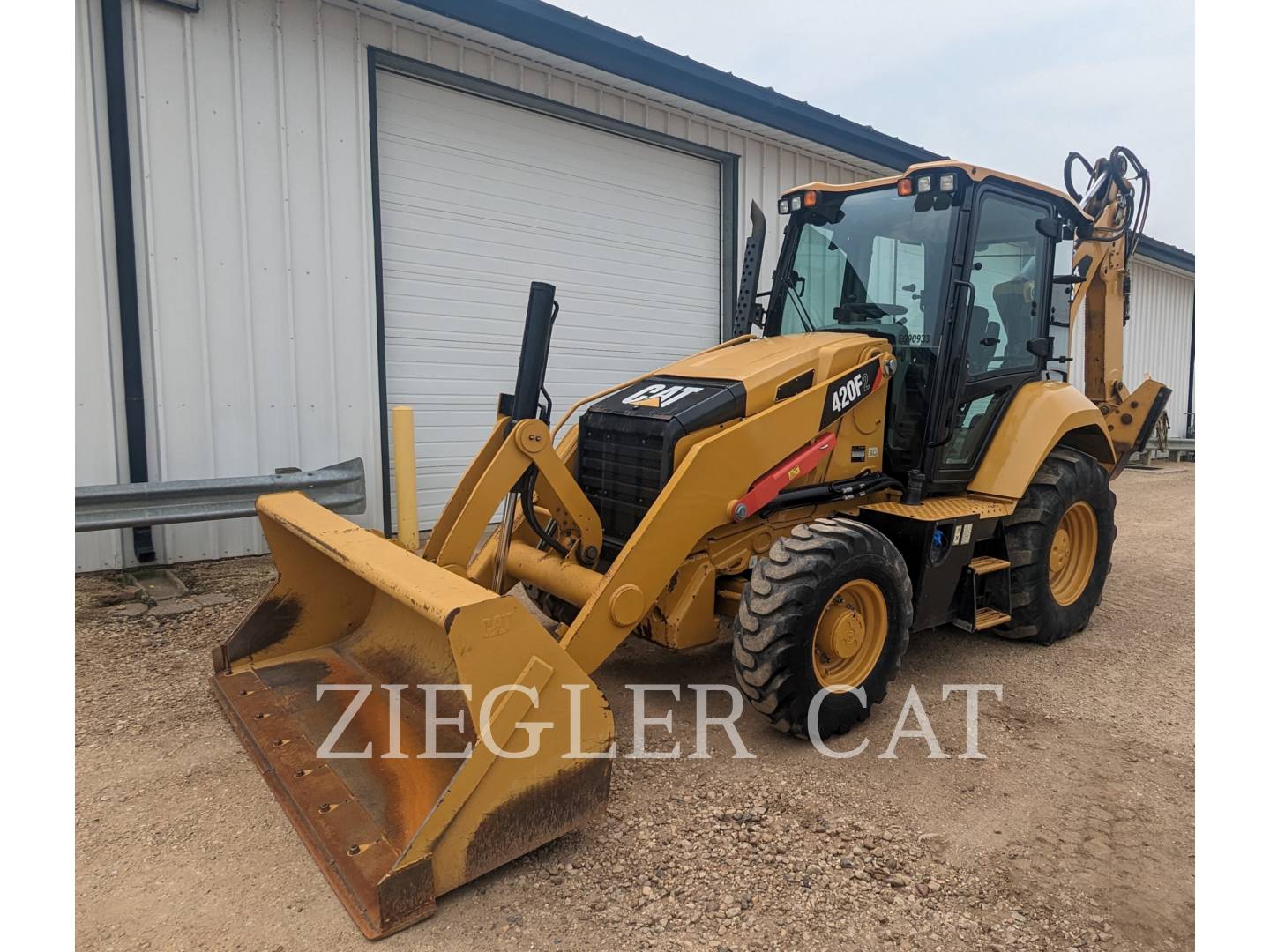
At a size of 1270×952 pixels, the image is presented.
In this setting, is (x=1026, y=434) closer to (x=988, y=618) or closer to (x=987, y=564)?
(x=987, y=564)

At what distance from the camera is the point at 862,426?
4121 millimetres

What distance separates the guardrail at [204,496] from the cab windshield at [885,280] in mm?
3393

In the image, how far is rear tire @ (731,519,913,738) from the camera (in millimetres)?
3227

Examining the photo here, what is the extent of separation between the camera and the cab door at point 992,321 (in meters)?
4.23

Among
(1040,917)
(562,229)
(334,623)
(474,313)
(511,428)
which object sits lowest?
(1040,917)

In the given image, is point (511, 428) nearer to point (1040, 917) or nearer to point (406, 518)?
point (1040, 917)

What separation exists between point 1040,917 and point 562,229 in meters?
6.77

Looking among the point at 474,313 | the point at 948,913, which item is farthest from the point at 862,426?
the point at 474,313

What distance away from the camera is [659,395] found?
3.90m

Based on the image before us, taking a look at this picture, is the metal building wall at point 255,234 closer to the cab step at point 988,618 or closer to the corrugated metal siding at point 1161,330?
the cab step at point 988,618

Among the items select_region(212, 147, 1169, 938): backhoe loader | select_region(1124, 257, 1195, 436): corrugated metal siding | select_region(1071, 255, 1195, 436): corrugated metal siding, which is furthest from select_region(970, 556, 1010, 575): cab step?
select_region(1124, 257, 1195, 436): corrugated metal siding

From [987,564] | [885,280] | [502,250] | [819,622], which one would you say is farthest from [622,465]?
[502,250]

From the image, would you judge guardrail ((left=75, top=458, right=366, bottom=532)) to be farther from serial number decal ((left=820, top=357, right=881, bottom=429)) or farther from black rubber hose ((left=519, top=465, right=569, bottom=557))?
serial number decal ((left=820, top=357, right=881, bottom=429))

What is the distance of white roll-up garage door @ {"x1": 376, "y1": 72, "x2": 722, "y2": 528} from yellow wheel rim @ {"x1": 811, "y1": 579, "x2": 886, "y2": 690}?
445cm
